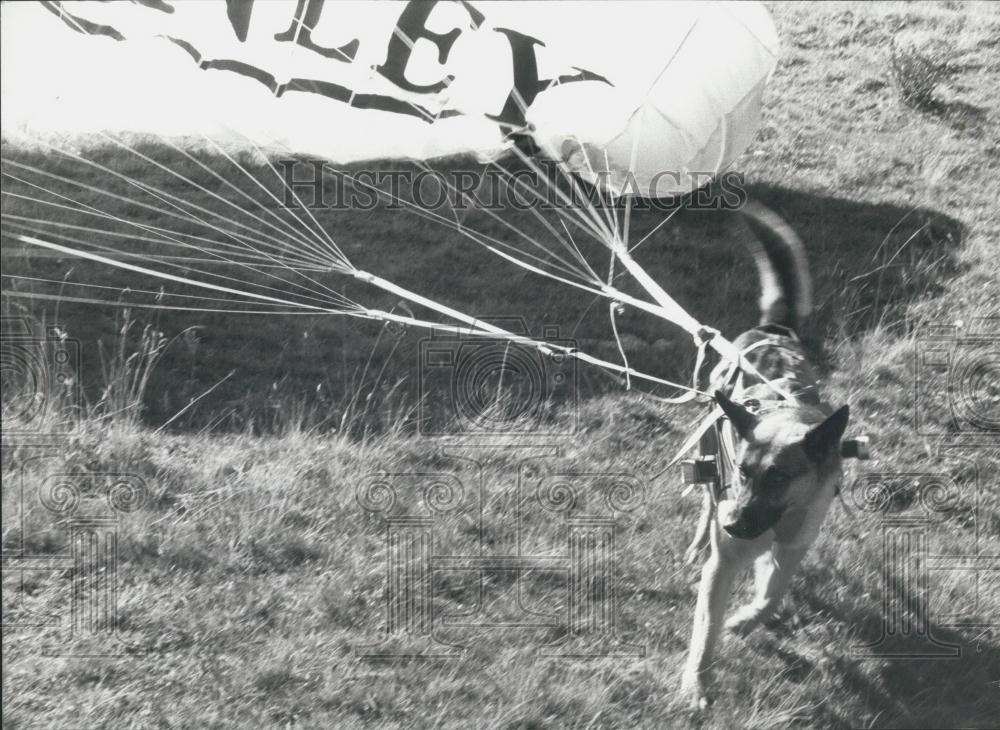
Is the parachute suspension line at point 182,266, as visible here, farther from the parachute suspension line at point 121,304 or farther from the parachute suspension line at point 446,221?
the parachute suspension line at point 446,221

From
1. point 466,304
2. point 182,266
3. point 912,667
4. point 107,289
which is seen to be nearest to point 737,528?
point 912,667

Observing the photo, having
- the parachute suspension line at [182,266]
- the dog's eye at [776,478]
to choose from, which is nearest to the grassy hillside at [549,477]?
the parachute suspension line at [182,266]

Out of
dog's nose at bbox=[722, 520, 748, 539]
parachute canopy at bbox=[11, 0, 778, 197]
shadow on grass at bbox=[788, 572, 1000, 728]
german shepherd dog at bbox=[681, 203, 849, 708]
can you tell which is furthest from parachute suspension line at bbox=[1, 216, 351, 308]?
shadow on grass at bbox=[788, 572, 1000, 728]

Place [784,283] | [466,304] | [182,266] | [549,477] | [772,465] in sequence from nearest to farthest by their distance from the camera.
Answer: [772,465] < [784,283] < [549,477] < [466,304] < [182,266]

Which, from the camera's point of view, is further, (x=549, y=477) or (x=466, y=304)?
(x=466, y=304)

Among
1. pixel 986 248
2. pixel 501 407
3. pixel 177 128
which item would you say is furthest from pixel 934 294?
pixel 177 128

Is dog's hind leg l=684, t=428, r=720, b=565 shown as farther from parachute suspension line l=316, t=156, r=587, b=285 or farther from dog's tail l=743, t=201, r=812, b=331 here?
parachute suspension line l=316, t=156, r=587, b=285

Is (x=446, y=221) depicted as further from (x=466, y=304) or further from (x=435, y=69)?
(x=435, y=69)
